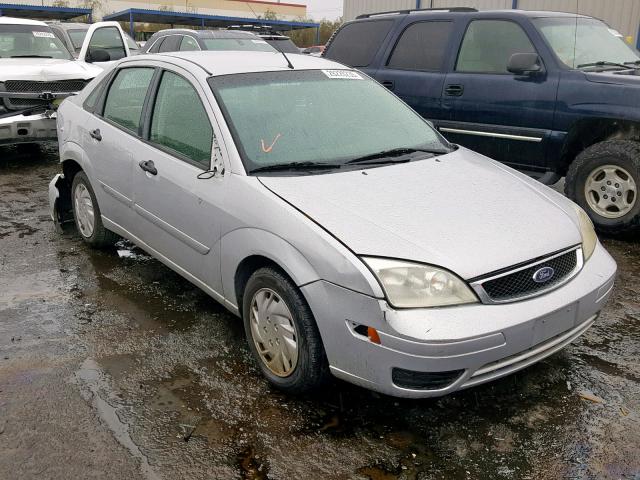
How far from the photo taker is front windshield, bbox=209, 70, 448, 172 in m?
3.57

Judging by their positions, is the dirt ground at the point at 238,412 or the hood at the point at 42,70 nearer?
the dirt ground at the point at 238,412

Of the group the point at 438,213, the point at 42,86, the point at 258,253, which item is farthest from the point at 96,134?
the point at 42,86

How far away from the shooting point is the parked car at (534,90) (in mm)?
5539

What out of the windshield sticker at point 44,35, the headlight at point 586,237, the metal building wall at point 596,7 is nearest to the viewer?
the headlight at point 586,237

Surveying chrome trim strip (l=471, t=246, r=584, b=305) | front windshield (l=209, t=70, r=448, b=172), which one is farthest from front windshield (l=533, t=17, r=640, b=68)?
chrome trim strip (l=471, t=246, r=584, b=305)

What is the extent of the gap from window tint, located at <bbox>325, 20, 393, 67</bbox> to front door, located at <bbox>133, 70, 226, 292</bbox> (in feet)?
11.6

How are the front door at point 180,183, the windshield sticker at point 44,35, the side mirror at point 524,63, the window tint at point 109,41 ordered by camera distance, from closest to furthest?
1. the front door at point 180,183
2. the side mirror at point 524,63
3. the windshield sticker at point 44,35
4. the window tint at point 109,41

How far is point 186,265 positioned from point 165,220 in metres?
0.31

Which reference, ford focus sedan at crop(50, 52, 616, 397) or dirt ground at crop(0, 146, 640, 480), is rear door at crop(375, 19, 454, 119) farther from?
dirt ground at crop(0, 146, 640, 480)

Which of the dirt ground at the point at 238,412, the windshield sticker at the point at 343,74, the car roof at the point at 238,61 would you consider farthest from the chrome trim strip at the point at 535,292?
the car roof at the point at 238,61

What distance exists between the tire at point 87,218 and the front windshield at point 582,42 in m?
4.20

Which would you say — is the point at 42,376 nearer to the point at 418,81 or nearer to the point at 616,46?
the point at 418,81

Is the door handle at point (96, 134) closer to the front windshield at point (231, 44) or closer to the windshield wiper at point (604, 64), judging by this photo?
the windshield wiper at point (604, 64)

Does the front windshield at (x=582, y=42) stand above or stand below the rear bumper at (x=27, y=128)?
above
